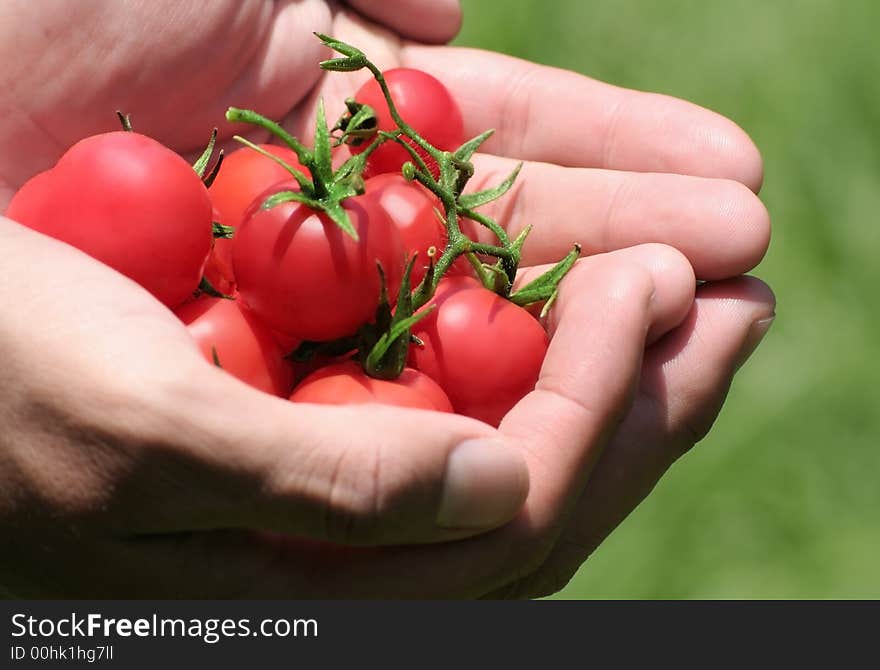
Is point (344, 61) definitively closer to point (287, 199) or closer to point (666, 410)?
point (287, 199)

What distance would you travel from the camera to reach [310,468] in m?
0.97

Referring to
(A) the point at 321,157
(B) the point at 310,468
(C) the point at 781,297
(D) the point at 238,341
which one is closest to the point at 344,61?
(A) the point at 321,157

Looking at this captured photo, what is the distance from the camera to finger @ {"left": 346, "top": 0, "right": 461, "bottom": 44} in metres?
1.95

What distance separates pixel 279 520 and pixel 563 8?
7.90ft

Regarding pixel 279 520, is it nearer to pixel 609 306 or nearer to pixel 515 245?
pixel 609 306

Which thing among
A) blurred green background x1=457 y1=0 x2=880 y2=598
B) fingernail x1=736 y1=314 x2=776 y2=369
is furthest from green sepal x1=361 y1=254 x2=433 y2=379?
blurred green background x1=457 y1=0 x2=880 y2=598

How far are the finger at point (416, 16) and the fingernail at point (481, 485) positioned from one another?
1116 mm

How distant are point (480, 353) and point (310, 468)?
1.26ft

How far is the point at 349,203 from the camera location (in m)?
1.21

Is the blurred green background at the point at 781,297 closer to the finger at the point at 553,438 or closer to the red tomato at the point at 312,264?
the finger at the point at 553,438

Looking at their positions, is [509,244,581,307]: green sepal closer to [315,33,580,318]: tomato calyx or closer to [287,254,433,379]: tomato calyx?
[315,33,580,318]: tomato calyx

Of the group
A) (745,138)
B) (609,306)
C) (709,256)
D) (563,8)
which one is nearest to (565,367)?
(609,306)

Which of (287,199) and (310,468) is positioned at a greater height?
(287,199)

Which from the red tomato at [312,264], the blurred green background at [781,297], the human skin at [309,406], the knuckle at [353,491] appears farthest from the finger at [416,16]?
the knuckle at [353,491]
